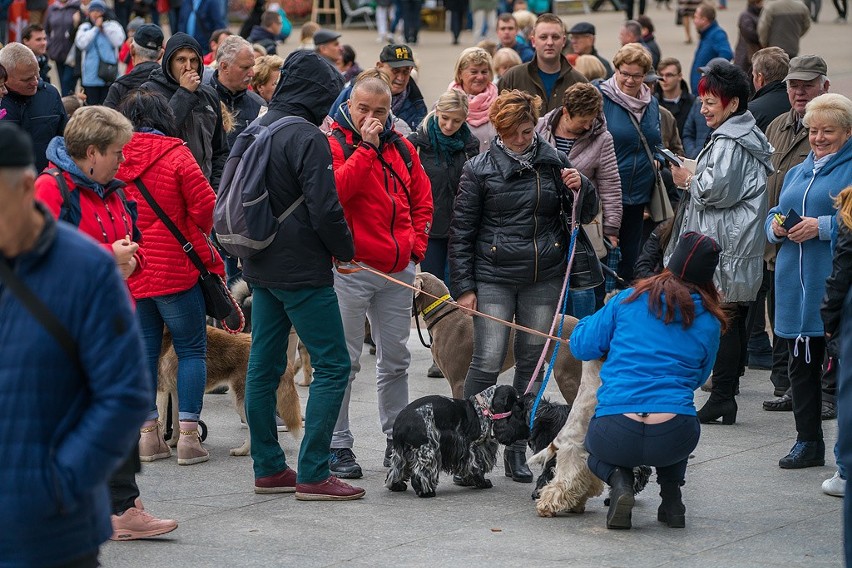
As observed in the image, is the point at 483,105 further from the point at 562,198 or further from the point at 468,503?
the point at 468,503

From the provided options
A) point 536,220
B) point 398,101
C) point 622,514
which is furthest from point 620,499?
point 398,101

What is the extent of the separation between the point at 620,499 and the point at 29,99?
5193mm

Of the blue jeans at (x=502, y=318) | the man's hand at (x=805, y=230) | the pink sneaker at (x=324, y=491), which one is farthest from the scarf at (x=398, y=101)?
the pink sneaker at (x=324, y=491)

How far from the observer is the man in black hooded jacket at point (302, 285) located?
5492 mm

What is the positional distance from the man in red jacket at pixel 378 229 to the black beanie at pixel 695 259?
1.47m

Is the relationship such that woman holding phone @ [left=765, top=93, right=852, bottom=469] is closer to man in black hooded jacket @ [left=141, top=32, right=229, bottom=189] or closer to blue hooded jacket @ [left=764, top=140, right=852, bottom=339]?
blue hooded jacket @ [left=764, top=140, right=852, bottom=339]

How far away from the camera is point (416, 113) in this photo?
395 inches

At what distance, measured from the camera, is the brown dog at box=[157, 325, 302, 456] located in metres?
6.79

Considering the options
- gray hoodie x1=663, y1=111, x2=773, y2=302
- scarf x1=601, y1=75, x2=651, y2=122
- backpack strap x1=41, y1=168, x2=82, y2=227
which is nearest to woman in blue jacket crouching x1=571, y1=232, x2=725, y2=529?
gray hoodie x1=663, y1=111, x2=773, y2=302

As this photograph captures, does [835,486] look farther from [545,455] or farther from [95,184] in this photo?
[95,184]

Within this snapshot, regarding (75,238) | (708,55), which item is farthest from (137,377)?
(708,55)

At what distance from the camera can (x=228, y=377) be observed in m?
7.02

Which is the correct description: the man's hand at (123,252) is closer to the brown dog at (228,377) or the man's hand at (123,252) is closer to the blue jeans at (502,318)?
the brown dog at (228,377)

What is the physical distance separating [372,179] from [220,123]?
2.41m
